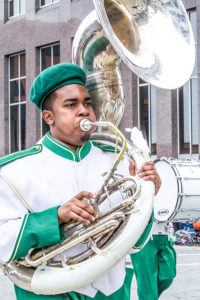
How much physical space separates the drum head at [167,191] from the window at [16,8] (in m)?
15.4

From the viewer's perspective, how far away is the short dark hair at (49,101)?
2.23 m

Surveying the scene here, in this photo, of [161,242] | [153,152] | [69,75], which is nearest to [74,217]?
[69,75]

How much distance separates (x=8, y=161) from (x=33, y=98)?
31 centimetres

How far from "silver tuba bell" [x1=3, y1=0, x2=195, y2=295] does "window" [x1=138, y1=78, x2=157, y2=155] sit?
12541 mm

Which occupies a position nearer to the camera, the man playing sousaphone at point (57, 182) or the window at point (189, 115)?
the man playing sousaphone at point (57, 182)

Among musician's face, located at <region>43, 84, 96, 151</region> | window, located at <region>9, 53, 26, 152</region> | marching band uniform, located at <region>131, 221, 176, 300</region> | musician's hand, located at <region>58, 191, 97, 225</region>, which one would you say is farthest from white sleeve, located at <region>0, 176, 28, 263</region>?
window, located at <region>9, 53, 26, 152</region>

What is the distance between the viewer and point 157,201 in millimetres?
6031

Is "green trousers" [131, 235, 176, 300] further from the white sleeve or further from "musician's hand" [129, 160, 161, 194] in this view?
the white sleeve

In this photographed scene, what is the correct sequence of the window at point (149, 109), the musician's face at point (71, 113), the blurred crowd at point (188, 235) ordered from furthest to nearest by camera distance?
1. the window at point (149, 109)
2. the blurred crowd at point (188, 235)
3. the musician's face at point (71, 113)

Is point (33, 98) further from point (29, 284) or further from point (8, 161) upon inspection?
point (29, 284)

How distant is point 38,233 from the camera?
A: 1.95 metres

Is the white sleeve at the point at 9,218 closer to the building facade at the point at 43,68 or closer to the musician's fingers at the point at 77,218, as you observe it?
the musician's fingers at the point at 77,218

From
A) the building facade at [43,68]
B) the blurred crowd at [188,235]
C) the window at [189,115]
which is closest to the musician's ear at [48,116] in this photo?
the blurred crowd at [188,235]

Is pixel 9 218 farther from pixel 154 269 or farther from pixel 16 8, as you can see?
pixel 16 8
